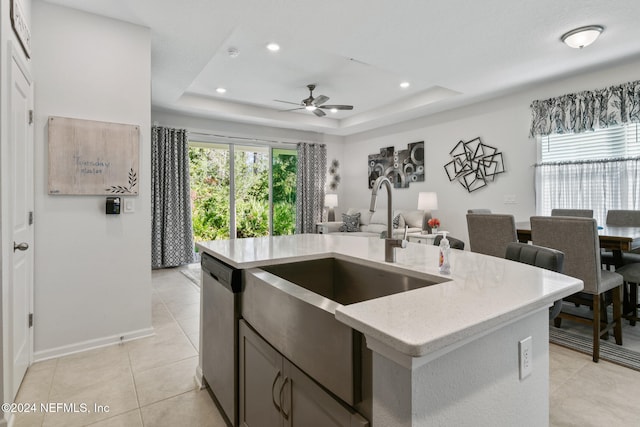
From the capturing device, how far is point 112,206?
8.39 ft

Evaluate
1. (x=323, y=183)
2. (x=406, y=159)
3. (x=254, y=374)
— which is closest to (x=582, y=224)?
(x=254, y=374)

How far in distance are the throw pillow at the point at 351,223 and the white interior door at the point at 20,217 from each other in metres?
4.88

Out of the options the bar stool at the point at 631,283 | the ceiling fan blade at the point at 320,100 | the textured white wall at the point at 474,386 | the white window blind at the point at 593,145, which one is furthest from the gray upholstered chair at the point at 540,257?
the ceiling fan blade at the point at 320,100

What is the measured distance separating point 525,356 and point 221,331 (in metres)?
1.31

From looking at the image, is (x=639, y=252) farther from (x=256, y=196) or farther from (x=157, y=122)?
(x=157, y=122)

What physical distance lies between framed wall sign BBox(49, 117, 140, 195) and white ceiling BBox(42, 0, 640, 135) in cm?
89

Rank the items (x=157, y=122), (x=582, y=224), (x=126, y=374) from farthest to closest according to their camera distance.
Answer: (x=157, y=122) → (x=582, y=224) → (x=126, y=374)

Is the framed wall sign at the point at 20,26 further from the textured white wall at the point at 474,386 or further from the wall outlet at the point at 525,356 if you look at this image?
the wall outlet at the point at 525,356

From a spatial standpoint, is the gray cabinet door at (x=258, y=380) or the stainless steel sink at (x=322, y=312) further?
the gray cabinet door at (x=258, y=380)

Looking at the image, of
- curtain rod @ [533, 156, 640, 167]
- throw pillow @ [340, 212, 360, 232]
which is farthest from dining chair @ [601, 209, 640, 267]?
throw pillow @ [340, 212, 360, 232]

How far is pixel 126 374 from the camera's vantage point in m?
2.19

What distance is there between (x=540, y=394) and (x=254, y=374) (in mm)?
1001

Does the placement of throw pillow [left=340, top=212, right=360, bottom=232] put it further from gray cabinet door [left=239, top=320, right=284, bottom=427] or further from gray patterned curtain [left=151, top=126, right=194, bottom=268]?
gray cabinet door [left=239, top=320, right=284, bottom=427]

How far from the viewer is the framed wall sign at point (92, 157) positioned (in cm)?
238
